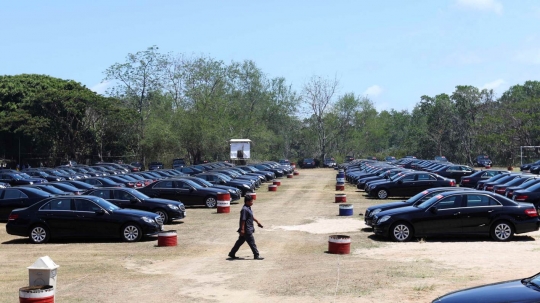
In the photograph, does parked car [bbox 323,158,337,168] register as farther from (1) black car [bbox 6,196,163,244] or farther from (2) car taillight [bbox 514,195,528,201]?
(1) black car [bbox 6,196,163,244]

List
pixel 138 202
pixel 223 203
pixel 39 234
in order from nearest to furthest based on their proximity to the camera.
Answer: pixel 39 234 → pixel 138 202 → pixel 223 203

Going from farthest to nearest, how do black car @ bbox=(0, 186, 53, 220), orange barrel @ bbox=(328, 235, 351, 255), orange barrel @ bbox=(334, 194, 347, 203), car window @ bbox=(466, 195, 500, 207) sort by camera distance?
orange barrel @ bbox=(334, 194, 347, 203)
black car @ bbox=(0, 186, 53, 220)
car window @ bbox=(466, 195, 500, 207)
orange barrel @ bbox=(328, 235, 351, 255)

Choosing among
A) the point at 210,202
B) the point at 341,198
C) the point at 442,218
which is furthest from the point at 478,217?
the point at 210,202

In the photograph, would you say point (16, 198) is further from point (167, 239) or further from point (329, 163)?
point (329, 163)

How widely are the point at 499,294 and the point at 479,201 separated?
12.0 metres

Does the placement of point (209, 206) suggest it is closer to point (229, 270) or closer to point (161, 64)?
point (229, 270)

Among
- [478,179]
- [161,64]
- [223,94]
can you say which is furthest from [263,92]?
[478,179]

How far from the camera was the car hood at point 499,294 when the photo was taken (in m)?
6.80

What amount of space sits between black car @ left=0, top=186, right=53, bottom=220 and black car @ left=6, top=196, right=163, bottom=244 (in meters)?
5.04

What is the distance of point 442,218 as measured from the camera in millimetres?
18547

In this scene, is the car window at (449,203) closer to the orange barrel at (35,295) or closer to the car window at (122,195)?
the car window at (122,195)

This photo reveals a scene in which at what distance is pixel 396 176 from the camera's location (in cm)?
3569

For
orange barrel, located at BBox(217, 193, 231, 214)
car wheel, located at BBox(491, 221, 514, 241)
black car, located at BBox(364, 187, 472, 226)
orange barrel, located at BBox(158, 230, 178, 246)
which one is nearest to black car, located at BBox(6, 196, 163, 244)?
orange barrel, located at BBox(158, 230, 178, 246)

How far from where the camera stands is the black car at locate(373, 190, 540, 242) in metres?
18.4
